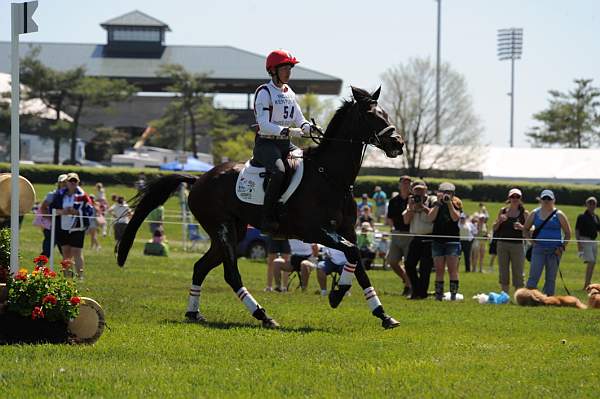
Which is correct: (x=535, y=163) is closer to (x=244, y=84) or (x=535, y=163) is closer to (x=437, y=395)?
(x=244, y=84)

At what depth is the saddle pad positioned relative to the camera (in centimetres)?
1235

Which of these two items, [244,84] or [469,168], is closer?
[469,168]

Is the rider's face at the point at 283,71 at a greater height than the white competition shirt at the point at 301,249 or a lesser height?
greater

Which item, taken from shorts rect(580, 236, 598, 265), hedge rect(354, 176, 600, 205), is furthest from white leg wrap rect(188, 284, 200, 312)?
hedge rect(354, 176, 600, 205)

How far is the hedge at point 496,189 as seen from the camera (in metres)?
63.7

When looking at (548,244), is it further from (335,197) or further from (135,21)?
(135,21)

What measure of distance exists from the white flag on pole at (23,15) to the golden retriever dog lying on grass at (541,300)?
10238 millimetres

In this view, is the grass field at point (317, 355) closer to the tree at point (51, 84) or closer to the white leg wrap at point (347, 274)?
the white leg wrap at point (347, 274)

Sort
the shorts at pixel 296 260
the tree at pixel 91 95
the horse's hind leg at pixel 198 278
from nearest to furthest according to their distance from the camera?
the horse's hind leg at pixel 198 278
the shorts at pixel 296 260
the tree at pixel 91 95

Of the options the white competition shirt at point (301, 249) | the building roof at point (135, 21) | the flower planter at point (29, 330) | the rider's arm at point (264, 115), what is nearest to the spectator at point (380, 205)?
the white competition shirt at point (301, 249)

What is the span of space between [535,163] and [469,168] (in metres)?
5.55

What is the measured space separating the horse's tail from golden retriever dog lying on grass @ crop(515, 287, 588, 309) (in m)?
6.51

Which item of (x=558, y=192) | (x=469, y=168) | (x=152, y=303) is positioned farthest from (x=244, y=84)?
(x=152, y=303)

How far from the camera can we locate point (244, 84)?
3538 inches
